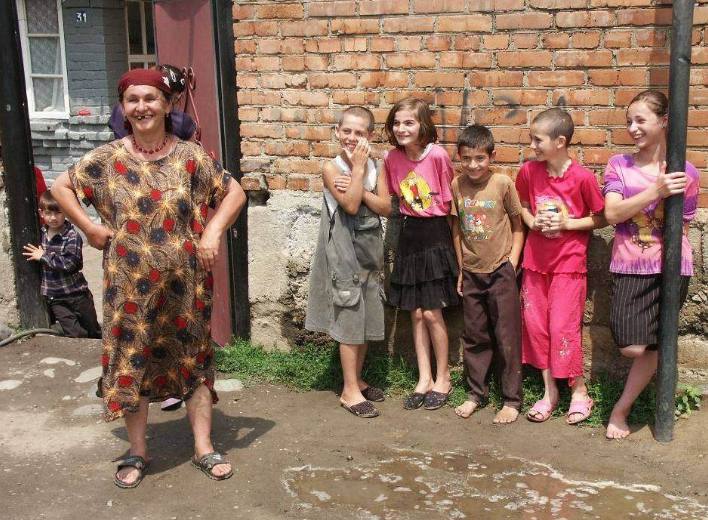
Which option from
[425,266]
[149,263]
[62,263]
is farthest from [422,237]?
[62,263]

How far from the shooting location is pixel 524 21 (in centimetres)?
439

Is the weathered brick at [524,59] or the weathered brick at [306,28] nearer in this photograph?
the weathered brick at [524,59]

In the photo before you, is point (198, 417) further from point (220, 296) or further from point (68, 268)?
point (68, 268)

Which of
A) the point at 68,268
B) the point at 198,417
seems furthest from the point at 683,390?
the point at 68,268

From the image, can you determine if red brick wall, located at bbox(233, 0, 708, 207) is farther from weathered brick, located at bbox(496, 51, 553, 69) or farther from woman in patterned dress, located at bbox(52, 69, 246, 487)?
woman in patterned dress, located at bbox(52, 69, 246, 487)

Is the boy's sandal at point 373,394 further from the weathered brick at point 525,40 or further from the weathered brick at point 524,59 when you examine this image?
the weathered brick at point 525,40

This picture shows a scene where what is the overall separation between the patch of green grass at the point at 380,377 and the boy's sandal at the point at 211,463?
3.55 feet

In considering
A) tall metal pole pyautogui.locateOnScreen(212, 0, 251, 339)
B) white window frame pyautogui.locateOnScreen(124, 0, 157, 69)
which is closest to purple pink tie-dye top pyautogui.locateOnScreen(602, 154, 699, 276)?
tall metal pole pyautogui.locateOnScreen(212, 0, 251, 339)

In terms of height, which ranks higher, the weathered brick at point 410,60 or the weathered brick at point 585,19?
the weathered brick at point 585,19

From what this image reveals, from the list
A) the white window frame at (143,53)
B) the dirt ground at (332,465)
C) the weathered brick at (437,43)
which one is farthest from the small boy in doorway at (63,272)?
the white window frame at (143,53)

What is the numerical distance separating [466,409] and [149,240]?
189 centimetres

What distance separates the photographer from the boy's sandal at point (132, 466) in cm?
379

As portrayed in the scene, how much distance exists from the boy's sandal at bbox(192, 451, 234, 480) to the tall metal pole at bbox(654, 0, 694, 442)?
2.03 m

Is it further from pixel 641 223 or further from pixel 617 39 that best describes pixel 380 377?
pixel 617 39
